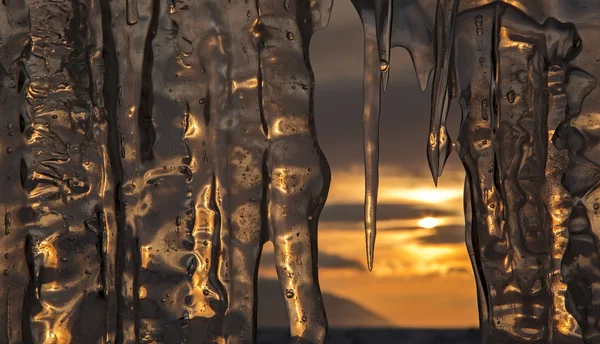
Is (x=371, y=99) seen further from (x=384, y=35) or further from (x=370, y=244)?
(x=370, y=244)

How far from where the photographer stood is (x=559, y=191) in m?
1.52

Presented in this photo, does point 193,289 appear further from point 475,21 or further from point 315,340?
point 475,21

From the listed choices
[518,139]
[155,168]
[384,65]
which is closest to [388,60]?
[384,65]

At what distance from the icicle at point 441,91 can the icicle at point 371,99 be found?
0.10 meters

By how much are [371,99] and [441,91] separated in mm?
127

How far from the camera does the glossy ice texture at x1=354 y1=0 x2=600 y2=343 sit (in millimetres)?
1500

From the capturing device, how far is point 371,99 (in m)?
1.56

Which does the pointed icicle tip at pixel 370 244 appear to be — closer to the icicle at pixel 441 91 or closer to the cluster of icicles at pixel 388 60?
the cluster of icicles at pixel 388 60

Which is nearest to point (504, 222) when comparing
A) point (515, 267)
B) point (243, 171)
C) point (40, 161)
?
point (515, 267)

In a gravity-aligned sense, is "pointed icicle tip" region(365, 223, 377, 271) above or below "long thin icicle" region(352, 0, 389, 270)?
below

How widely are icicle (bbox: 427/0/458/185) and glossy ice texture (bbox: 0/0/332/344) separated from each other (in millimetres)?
201

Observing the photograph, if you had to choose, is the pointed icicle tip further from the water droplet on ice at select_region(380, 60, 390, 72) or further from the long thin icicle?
the water droplet on ice at select_region(380, 60, 390, 72)

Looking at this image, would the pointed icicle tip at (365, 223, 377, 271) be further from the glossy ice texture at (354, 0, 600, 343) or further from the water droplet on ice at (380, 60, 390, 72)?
the water droplet on ice at (380, 60, 390, 72)

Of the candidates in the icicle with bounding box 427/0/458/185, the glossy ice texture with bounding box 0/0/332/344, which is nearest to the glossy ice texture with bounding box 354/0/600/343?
the icicle with bounding box 427/0/458/185
